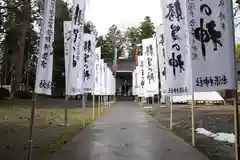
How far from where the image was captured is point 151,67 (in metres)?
23.5

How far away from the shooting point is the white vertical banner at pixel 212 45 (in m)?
5.92

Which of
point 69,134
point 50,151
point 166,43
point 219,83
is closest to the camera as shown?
point 219,83

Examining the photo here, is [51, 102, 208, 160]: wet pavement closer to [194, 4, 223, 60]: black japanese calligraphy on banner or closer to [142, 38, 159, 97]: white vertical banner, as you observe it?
[194, 4, 223, 60]: black japanese calligraphy on banner

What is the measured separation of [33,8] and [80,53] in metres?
25.5

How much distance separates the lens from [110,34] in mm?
83312

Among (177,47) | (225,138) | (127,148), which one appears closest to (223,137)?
(225,138)

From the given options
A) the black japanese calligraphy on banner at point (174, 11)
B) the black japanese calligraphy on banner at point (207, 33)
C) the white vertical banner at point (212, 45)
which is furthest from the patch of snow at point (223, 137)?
the black japanese calligraphy on banner at point (207, 33)

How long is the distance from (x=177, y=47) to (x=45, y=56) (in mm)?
4506

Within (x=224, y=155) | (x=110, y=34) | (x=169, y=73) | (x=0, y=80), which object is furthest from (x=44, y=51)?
(x=110, y=34)

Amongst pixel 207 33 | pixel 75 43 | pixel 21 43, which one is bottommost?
pixel 207 33

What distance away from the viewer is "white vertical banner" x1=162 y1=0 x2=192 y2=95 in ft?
31.7

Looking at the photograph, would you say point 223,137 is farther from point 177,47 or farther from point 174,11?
point 174,11

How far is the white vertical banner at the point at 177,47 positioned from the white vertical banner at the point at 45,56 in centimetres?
389

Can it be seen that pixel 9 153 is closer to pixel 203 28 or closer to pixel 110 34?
pixel 203 28
